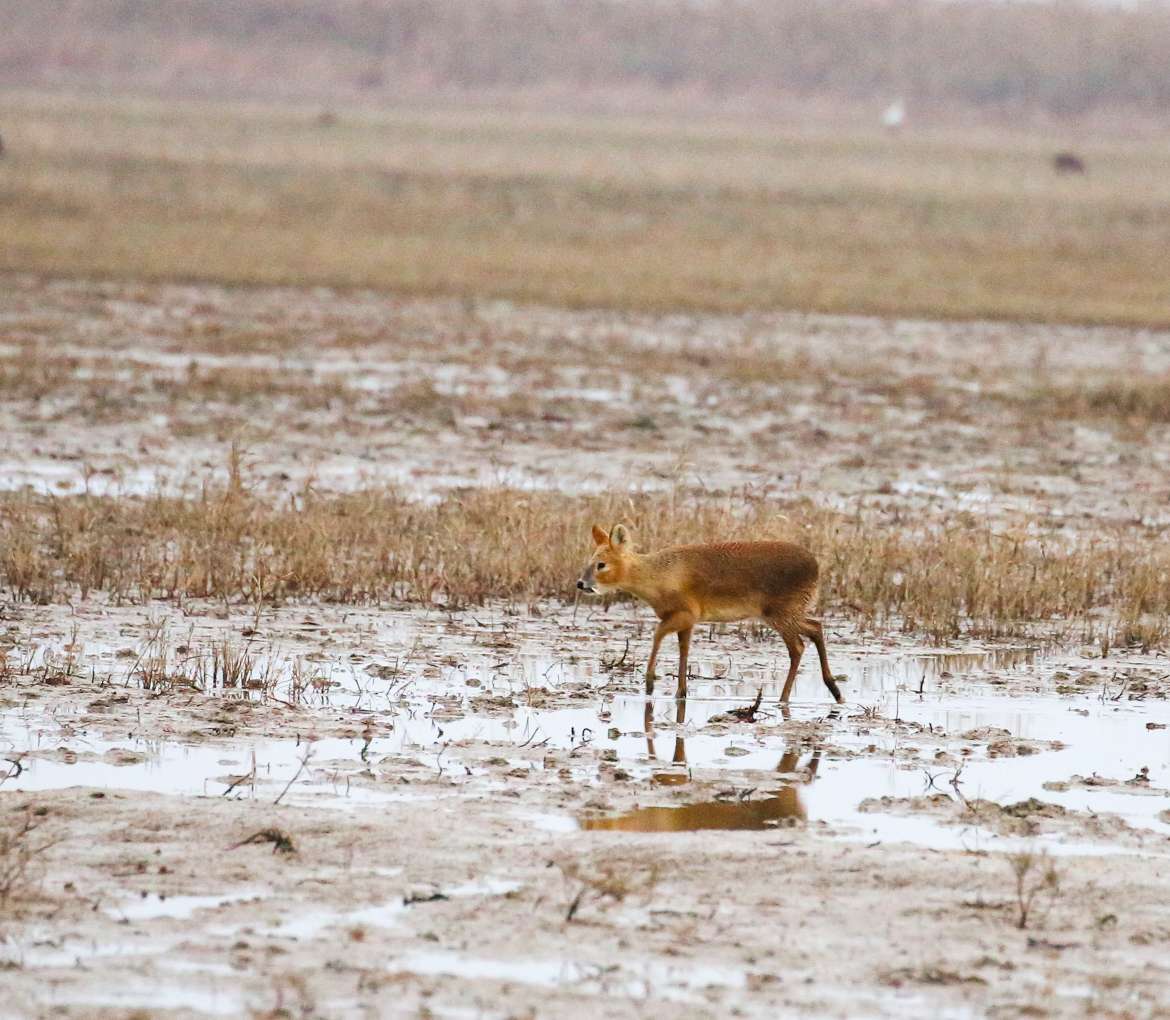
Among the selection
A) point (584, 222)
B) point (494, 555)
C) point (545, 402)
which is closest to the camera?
point (494, 555)

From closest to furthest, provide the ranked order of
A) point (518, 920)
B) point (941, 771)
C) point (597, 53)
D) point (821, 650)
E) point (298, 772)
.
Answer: point (518, 920)
point (298, 772)
point (941, 771)
point (821, 650)
point (597, 53)

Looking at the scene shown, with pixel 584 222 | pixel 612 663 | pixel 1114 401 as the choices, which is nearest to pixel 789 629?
pixel 612 663

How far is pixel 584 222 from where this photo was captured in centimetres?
4444

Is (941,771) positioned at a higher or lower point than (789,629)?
lower

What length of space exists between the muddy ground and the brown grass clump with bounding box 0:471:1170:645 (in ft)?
1.02

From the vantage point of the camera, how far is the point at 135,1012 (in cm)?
590

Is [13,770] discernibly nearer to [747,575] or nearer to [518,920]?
[518,920]

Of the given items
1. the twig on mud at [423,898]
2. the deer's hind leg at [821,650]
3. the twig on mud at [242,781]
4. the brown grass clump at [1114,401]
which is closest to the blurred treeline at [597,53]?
the brown grass clump at [1114,401]

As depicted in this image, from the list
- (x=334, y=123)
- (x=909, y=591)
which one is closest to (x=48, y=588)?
(x=909, y=591)

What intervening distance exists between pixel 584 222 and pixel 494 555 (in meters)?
32.0

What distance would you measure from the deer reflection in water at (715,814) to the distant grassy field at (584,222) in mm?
24035

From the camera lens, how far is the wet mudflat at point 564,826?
6324mm

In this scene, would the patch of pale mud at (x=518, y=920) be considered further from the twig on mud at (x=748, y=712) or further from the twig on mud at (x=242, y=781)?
the twig on mud at (x=748, y=712)

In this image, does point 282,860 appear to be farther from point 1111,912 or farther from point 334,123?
point 334,123
